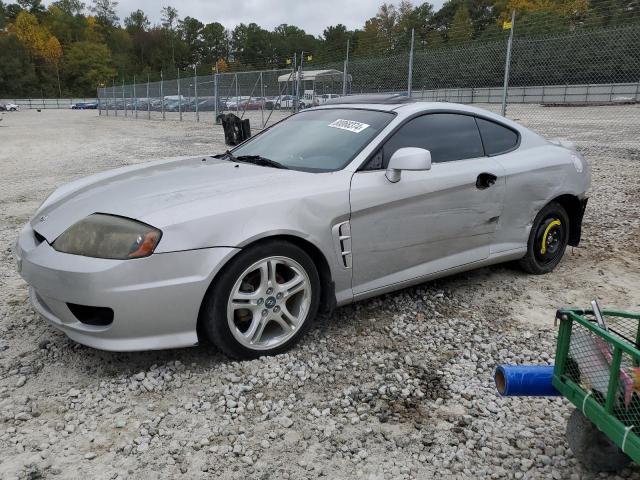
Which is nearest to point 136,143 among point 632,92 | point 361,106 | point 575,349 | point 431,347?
point 361,106

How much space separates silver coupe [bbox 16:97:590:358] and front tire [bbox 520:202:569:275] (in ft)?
0.06

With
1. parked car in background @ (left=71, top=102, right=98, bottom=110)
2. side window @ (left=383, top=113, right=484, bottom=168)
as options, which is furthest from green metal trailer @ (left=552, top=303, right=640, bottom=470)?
parked car in background @ (left=71, top=102, right=98, bottom=110)

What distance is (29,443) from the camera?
231 cm

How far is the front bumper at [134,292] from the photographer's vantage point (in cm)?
254

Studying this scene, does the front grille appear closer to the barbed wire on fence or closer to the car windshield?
the car windshield

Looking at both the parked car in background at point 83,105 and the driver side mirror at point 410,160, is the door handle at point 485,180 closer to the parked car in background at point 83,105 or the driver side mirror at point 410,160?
the driver side mirror at point 410,160

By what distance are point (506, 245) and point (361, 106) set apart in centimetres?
148

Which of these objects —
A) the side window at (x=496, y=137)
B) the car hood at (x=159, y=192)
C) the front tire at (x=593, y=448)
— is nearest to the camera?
the front tire at (x=593, y=448)

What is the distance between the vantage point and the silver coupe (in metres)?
2.62

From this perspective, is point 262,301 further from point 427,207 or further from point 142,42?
point 142,42

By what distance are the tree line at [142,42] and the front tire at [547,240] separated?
13870 mm

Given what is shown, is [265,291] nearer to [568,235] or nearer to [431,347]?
[431,347]

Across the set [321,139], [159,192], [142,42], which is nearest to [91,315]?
[159,192]

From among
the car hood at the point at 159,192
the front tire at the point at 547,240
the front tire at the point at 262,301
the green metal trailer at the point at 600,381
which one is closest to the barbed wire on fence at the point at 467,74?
the front tire at the point at 547,240
